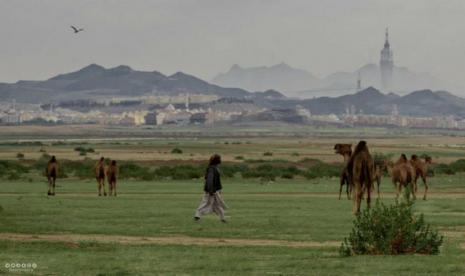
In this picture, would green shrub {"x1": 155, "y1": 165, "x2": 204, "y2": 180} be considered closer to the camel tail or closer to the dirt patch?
the camel tail

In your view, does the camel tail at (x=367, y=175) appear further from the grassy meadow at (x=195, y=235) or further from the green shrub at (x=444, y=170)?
the green shrub at (x=444, y=170)

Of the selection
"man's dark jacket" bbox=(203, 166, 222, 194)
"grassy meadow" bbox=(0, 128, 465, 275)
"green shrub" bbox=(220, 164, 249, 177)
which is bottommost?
"green shrub" bbox=(220, 164, 249, 177)

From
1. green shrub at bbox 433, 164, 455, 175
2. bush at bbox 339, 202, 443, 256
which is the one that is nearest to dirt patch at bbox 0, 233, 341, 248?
bush at bbox 339, 202, 443, 256

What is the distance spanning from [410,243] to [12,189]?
96.3 feet

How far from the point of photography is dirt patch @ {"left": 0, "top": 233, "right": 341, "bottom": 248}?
2441 cm

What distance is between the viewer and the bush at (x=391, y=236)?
70.0ft

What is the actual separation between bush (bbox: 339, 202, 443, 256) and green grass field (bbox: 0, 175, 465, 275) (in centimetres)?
54

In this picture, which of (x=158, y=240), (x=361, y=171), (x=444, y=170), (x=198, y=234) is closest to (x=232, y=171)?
(x=444, y=170)

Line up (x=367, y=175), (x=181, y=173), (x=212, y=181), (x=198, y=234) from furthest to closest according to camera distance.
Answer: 1. (x=181, y=173)
2. (x=212, y=181)
3. (x=367, y=175)
4. (x=198, y=234)

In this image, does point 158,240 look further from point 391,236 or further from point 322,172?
point 322,172

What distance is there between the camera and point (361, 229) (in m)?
21.6

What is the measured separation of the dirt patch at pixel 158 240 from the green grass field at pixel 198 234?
1.1 inches

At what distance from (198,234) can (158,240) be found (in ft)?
5.36

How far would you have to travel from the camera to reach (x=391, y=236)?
21.4m
